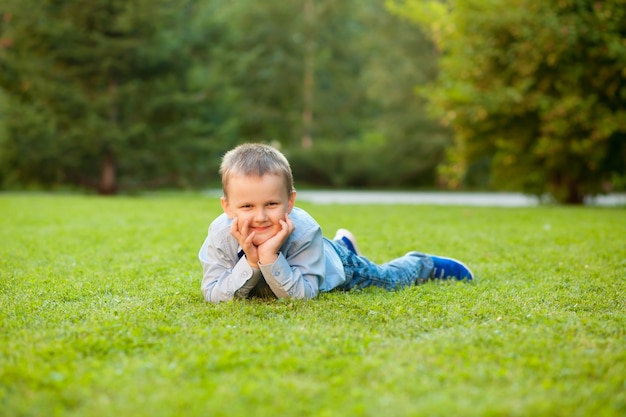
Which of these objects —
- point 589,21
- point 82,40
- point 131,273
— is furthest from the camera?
point 82,40

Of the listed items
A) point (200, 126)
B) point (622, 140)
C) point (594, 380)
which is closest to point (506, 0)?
point (622, 140)

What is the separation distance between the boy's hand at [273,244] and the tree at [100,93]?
510 inches

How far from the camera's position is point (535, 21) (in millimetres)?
10898

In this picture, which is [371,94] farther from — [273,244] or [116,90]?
[273,244]

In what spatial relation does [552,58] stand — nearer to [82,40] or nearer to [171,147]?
[171,147]

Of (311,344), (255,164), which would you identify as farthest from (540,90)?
(311,344)

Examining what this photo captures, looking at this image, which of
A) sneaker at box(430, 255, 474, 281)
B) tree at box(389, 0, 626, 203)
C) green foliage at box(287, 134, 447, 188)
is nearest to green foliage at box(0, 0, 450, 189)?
green foliage at box(287, 134, 447, 188)

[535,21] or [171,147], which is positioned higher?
[535,21]

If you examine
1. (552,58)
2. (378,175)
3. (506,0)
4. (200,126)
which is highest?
(506,0)

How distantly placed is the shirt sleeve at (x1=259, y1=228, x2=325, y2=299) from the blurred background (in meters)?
8.36

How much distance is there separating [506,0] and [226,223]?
32.6ft

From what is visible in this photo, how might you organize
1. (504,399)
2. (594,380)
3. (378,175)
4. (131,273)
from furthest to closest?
(378,175), (131,273), (594,380), (504,399)

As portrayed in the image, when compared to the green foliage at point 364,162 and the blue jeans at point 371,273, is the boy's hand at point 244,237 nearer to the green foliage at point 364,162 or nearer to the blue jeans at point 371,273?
the blue jeans at point 371,273

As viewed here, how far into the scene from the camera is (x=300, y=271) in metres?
3.54
